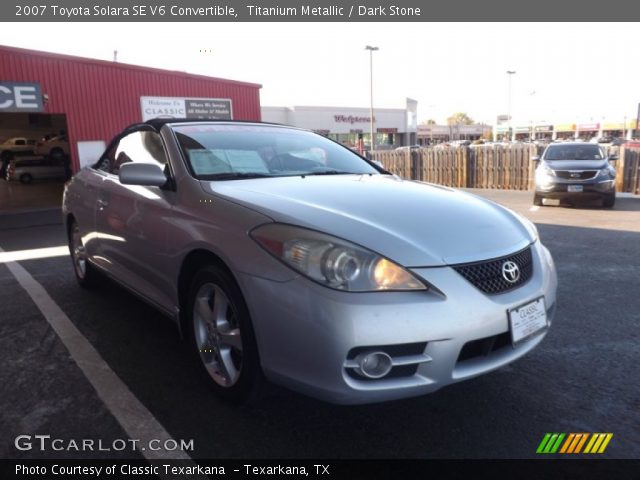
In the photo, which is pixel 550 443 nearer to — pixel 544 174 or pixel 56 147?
pixel 544 174

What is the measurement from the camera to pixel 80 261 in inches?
185

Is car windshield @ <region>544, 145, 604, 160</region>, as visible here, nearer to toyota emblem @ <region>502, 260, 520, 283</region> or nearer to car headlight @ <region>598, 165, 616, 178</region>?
car headlight @ <region>598, 165, 616, 178</region>

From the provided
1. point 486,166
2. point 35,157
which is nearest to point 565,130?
point 486,166

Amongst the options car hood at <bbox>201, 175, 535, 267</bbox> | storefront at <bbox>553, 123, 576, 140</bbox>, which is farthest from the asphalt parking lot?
storefront at <bbox>553, 123, 576, 140</bbox>

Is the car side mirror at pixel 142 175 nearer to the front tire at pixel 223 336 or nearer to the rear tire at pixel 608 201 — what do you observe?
the front tire at pixel 223 336

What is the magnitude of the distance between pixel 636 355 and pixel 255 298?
8.09 feet

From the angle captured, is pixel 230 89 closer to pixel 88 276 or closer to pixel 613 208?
pixel 613 208

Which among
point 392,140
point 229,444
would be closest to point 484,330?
point 229,444

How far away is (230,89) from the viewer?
18062mm

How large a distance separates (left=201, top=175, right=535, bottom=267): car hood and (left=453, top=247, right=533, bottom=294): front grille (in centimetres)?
3

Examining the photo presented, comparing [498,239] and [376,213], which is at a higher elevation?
[376,213]

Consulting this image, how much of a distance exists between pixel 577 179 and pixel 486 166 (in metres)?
5.87

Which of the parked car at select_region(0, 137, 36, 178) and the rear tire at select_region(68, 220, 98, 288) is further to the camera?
the parked car at select_region(0, 137, 36, 178)

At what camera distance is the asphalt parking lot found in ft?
7.32
